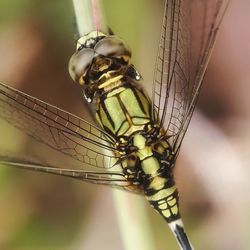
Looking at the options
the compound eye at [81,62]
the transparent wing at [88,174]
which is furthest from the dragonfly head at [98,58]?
the transparent wing at [88,174]

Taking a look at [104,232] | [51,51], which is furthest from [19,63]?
[104,232]

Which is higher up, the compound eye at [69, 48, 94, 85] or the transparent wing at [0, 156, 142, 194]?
the compound eye at [69, 48, 94, 85]

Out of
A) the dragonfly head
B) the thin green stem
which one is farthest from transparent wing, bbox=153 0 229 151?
the thin green stem

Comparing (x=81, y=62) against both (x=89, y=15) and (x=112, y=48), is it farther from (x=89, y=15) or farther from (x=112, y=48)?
(x=89, y=15)

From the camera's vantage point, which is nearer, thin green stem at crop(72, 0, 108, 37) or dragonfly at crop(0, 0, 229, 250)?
thin green stem at crop(72, 0, 108, 37)

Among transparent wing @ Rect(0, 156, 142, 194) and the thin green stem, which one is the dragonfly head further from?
transparent wing @ Rect(0, 156, 142, 194)

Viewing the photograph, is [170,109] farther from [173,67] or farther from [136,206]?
[136,206]

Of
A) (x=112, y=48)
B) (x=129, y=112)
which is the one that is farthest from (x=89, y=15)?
(x=129, y=112)

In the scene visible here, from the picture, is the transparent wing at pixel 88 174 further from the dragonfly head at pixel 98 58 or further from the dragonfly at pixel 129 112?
the dragonfly head at pixel 98 58
